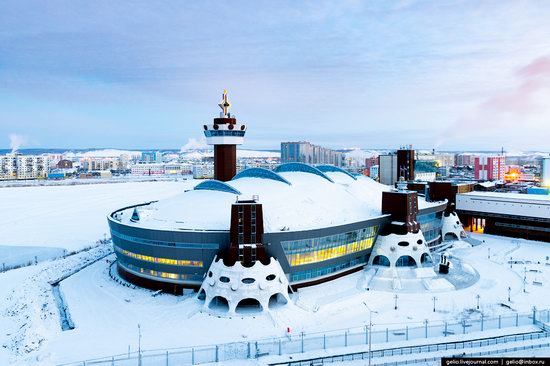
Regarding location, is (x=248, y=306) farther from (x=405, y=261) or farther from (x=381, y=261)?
(x=405, y=261)

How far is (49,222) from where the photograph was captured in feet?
366

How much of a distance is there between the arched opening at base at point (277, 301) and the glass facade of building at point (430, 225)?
119 ft

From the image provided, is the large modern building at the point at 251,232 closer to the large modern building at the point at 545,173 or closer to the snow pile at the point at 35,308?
the snow pile at the point at 35,308

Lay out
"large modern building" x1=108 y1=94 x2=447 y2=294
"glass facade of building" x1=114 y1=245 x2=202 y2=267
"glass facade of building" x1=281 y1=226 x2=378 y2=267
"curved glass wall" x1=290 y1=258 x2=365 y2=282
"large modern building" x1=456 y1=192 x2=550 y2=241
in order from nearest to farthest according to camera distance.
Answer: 1. "large modern building" x1=108 y1=94 x2=447 y2=294
2. "glass facade of building" x1=114 y1=245 x2=202 y2=267
3. "glass facade of building" x1=281 y1=226 x2=378 y2=267
4. "curved glass wall" x1=290 y1=258 x2=365 y2=282
5. "large modern building" x1=456 y1=192 x2=550 y2=241

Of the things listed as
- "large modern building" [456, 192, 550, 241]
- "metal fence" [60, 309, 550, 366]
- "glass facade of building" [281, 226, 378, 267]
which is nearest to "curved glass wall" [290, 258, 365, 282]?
"glass facade of building" [281, 226, 378, 267]

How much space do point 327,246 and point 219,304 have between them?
17145 millimetres

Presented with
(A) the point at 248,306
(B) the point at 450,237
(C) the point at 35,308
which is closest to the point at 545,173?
(B) the point at 450,237

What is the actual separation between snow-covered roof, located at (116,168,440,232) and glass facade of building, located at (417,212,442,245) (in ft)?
7.54

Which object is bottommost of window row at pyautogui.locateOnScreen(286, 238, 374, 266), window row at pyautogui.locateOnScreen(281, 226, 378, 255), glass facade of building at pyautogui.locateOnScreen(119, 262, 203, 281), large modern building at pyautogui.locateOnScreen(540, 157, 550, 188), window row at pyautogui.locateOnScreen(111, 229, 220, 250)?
glass facade of building at pyautogui.locateOnScreen(119, 262, 203, 281)

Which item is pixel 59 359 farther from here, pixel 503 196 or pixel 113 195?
pixel 113 195

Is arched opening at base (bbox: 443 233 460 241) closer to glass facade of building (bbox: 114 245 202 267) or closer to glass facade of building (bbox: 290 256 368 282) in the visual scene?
glass facade of building (bbox: 290 256 368 282)

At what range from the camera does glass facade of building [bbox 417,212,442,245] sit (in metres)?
75.2

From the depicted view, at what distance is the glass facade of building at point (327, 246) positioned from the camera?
53.3 metres

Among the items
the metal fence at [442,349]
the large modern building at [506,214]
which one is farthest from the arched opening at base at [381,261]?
the large modern building at [506,214]
